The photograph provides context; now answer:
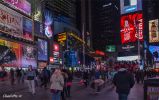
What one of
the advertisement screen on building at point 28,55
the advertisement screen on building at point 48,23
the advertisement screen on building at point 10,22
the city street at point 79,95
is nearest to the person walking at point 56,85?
the city street at point 79,95

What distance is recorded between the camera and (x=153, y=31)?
125 m

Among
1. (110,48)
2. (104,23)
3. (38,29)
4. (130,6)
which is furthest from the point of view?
(104,23)

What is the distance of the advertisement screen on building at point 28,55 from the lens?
7109 centimetres

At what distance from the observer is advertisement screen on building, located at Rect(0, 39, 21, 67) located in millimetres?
61769

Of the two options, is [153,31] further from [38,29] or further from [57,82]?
[57,82]

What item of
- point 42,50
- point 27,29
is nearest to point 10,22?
point 27,29

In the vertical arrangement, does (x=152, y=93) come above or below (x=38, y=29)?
below

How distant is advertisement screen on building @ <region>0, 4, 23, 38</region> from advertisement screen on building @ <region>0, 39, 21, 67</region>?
1.78 meters

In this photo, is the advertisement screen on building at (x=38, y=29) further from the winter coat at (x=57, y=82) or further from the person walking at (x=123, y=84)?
the person walking at (x=123, y=84)

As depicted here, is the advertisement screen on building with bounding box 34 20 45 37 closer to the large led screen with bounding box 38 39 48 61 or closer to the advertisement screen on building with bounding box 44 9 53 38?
the large led screen with bounding box 38 39 48 61

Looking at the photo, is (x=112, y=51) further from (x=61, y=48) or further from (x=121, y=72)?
(x=121, y=72)

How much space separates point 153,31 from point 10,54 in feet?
223

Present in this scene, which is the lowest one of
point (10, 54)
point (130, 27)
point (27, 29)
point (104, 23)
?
point (10, 54)

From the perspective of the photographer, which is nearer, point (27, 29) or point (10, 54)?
point (10, 54)
